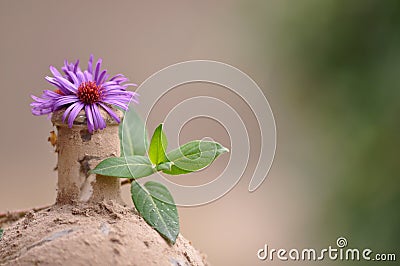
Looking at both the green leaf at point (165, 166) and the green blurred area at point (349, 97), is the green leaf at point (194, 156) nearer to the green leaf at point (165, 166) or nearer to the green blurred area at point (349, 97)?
the green leaf at point (165, 166)

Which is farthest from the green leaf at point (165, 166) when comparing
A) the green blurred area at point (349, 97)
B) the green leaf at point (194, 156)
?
the green blurred area at point (349, 97)

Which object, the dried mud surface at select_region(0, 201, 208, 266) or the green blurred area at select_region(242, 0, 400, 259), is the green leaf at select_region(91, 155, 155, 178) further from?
the green blurred area at select_region(242, 0, 400, 259)

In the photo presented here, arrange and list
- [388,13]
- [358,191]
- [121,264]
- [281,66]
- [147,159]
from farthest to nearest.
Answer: [281,66] → [358,191] → [388,13] → [147,159] → [121,264]

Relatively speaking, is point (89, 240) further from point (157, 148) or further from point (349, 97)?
point (349, 97)

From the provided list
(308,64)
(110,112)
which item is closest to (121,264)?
(110,112)

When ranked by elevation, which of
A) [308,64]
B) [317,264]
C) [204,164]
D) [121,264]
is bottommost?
[121,264]

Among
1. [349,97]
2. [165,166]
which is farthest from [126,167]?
[349,97]

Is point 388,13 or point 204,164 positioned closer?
point 204,164

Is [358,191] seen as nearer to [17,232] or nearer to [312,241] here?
[312,241]
